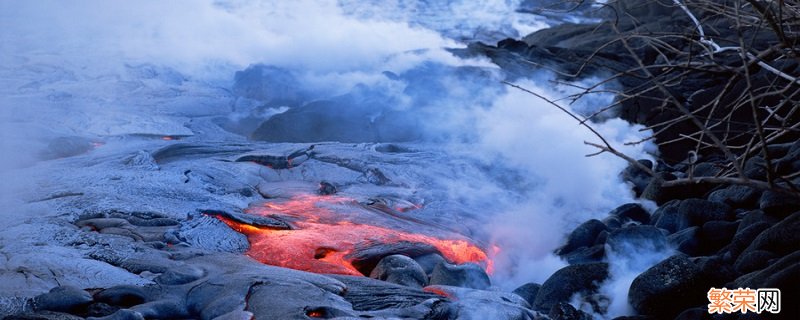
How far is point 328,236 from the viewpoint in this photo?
714 cm

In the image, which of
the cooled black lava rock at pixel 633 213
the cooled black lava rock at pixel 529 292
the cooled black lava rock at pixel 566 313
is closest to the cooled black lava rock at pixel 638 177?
the cooled black lava rock at pixel 633 213

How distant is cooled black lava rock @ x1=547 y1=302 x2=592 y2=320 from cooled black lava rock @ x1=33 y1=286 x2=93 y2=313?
3.20m

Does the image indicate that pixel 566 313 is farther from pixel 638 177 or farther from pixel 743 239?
pixel 638 177

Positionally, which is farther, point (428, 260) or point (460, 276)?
point (428, 260)

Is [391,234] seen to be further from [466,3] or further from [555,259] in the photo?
[466,3]

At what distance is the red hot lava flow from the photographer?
21.4ft

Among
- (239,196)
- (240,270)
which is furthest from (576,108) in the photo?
(240,270)

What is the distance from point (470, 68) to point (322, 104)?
125 inches

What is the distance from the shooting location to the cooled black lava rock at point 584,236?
7.39 m

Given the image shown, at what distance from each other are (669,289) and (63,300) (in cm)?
408
